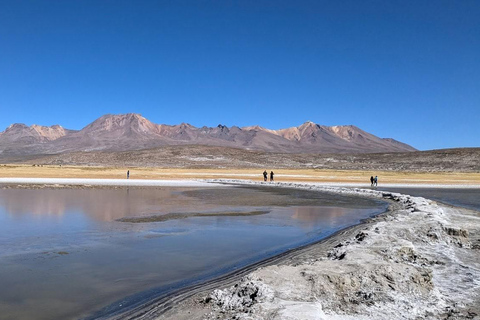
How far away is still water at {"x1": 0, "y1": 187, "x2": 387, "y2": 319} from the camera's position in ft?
23.0

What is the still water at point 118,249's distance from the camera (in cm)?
701

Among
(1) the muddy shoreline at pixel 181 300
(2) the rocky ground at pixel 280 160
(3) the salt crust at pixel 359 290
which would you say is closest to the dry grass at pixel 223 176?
(2) the rocky ground at pixel 280 160

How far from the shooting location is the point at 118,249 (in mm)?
10656

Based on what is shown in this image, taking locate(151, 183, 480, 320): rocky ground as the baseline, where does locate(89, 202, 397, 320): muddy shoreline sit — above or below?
below

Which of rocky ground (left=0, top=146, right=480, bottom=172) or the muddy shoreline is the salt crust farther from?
rocky ground (left=0, top=146, right=480, bottom=172)

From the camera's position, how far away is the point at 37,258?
373 inches

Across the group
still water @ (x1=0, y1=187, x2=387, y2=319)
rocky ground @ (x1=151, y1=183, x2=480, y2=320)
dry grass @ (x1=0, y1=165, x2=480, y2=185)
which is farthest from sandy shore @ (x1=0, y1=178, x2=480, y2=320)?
dry grass @ (x1=0, y1=165, x2=480, y2=185)

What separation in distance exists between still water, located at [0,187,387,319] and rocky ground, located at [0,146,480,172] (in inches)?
4036

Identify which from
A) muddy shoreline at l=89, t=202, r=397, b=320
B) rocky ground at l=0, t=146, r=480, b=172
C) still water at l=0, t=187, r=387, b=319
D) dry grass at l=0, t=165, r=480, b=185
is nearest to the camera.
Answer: muddy shoreline at l=89, t=202, r=397, b=320

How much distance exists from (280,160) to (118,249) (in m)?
135

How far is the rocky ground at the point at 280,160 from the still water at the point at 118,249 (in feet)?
336

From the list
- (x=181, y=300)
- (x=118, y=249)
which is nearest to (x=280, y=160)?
(x=118, y=249)

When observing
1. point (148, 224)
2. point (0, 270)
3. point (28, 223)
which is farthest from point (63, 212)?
point (0, 270)

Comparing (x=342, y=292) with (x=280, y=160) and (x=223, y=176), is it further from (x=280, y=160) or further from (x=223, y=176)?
(x=280, y=160)
